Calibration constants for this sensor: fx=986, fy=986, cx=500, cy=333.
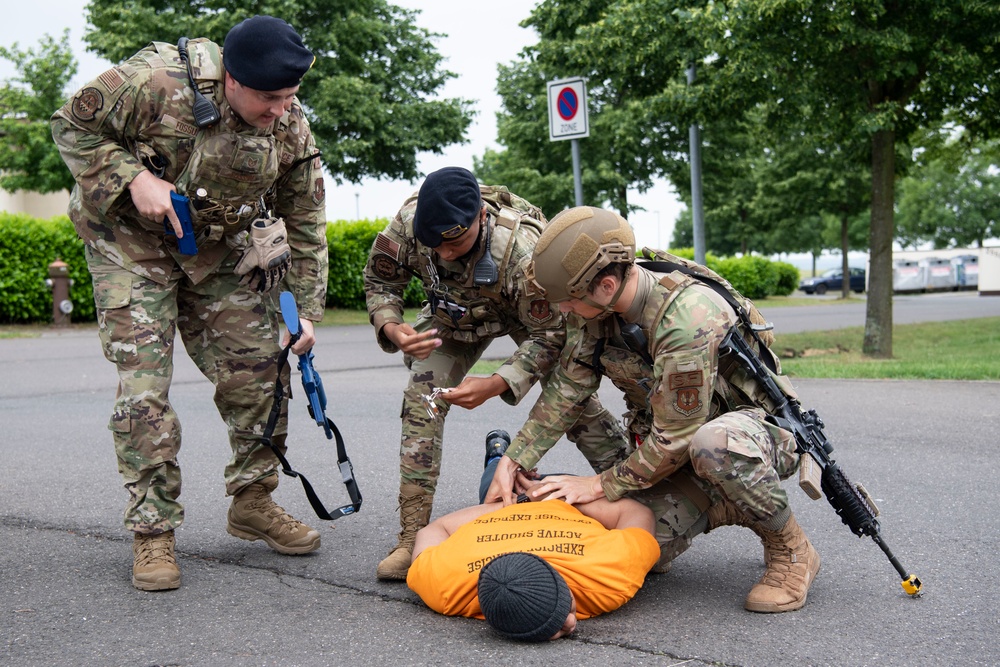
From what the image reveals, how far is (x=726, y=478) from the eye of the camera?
11.0ft

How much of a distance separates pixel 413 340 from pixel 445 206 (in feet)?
1.98

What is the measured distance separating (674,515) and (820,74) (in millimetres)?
9672

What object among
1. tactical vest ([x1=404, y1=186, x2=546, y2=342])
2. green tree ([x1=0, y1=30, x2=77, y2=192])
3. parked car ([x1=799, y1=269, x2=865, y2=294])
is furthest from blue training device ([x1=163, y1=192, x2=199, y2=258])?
parked car ([x1=799, y1=269, x2=865, y2=294])

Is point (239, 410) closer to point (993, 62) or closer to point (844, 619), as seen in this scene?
point (844, 619)

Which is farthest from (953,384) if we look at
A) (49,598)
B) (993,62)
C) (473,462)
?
(49,598)

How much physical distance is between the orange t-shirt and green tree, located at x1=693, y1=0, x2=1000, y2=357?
871cm

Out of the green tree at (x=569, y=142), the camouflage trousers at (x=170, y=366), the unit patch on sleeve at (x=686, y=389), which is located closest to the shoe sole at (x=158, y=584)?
the camouflage trousers at (x=170, y=366)

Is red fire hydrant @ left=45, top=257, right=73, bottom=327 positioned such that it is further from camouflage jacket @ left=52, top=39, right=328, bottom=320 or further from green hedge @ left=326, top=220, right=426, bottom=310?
camouflage jacket @ left=52, top=39, right=328, bottom=320

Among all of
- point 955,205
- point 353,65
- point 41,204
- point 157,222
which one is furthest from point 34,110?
point 955,205

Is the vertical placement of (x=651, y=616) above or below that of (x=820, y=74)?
below

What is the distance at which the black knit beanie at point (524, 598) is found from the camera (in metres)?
3.09

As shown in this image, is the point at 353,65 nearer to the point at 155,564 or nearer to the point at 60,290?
the point at 60,290

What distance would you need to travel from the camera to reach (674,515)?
3.71m

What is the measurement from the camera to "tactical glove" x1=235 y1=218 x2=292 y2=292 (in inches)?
158
